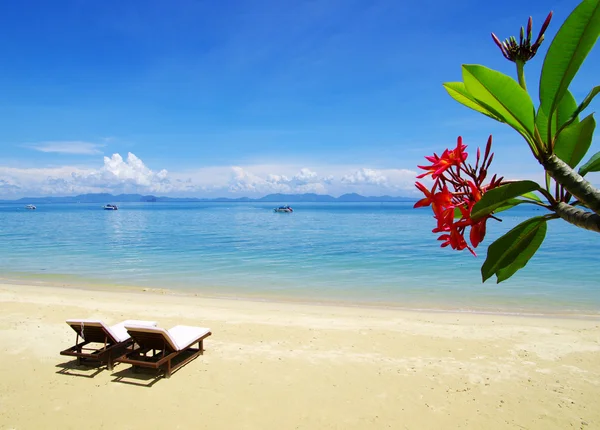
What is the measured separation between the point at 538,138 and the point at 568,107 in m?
0.25

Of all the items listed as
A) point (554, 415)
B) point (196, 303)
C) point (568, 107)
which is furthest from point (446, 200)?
point (196, 303)

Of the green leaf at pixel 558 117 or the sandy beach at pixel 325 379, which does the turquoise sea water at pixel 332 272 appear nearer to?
the sandy beach at pixel 325 379

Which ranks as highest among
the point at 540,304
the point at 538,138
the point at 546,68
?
the point at 546,68

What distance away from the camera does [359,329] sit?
31.6 feet

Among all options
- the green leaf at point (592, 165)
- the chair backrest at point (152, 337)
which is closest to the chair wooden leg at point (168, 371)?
the chair backrest at point (152, 337)

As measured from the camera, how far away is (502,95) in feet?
2.77

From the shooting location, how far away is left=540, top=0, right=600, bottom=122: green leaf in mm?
847

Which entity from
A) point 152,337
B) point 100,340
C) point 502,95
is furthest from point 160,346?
point 502,95

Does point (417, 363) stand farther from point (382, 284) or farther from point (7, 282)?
point (7, 282)

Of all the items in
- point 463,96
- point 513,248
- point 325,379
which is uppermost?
point 463,96

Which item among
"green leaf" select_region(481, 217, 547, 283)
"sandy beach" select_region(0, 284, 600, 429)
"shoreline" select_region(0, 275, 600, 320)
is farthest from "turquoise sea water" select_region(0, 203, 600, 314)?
"green leaf" select_region(481, 217, 547, 283)

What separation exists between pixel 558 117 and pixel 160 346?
22.1ft

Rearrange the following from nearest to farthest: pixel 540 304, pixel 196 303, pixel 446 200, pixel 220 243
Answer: pixel 446 200, pixel 196 303, pixel 540 304, pixel 220 243

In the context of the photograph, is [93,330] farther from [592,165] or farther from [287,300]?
[287,300]
